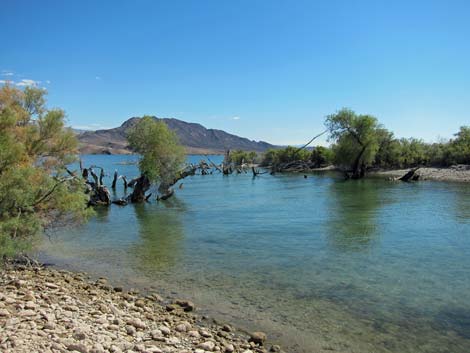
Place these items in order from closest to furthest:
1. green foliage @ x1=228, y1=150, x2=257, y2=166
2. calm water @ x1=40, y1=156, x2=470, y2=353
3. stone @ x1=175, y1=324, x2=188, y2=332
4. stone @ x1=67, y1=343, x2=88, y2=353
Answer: stone @ x1=67, y1=343, x2=88, y2=353
stone @ x1=175, y1=324, x2=188, y2=332
calm water @ x1=40, y1=156, x2=470, y2=353
green foliage @ x1=228, y1=150, x2=257, y2=166

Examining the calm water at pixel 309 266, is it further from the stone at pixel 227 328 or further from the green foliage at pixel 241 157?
the green foliage at pixel 241 157

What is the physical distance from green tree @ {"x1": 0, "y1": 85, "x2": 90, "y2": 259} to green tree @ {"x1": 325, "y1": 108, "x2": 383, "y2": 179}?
60294mm

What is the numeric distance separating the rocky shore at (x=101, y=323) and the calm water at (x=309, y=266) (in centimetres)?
119

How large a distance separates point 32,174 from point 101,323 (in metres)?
6.21

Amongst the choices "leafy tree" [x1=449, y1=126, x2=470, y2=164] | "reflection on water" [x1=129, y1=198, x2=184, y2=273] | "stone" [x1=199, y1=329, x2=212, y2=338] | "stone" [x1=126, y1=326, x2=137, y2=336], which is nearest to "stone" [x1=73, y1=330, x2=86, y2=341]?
"stone" [x1=126, y1=326, x2=137, y2=336]

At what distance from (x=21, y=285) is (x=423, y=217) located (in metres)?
29.2

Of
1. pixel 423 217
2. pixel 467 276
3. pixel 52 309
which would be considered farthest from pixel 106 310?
pixel 423 217

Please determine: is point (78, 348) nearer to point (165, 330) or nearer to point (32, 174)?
point (165, 330)

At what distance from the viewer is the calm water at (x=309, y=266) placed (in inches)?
468

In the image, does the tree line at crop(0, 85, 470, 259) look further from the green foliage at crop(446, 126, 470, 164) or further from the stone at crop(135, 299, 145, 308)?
the stone at crop(135, 299, 145, 308)

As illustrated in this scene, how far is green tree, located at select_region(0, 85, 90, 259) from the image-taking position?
506 inches

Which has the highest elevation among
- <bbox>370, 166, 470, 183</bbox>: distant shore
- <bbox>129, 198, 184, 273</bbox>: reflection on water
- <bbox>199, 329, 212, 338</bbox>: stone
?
<bbox>370, 166, 470, 183</bbox>: distant shore

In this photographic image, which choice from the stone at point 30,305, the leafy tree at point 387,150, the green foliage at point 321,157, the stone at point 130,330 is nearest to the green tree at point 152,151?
the stone at point 30,305

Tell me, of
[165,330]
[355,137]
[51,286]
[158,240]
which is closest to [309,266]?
[165,330]
